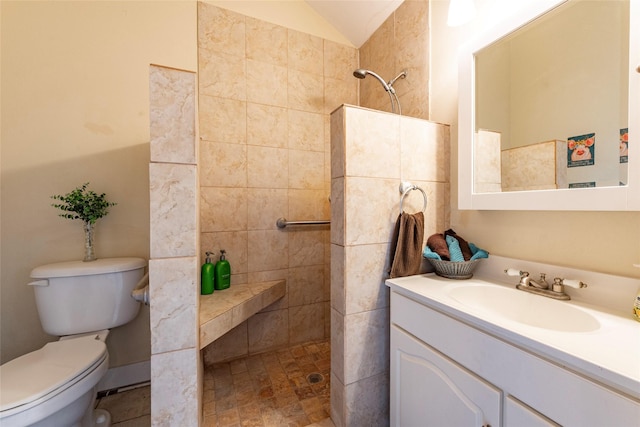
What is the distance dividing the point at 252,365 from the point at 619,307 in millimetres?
1855

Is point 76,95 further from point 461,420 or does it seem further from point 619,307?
point 619,307

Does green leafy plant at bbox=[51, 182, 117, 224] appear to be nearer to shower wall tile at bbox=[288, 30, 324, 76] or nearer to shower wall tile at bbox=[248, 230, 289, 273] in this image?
shower wall tile at bbox=[248, 230, 289, 273]

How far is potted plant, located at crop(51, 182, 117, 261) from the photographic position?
1.36 metres

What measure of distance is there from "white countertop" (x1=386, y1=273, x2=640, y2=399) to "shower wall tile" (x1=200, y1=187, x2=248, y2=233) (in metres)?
1.31

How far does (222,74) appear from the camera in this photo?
5.55 ft

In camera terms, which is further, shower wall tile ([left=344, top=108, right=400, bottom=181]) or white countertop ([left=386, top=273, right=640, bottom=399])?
shower wall tile ([left=344, top=108, right=400, bottom=181])

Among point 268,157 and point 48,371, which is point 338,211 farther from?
point 48,371

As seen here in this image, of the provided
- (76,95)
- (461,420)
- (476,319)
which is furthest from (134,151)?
(461,420)

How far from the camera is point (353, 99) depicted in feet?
6.99

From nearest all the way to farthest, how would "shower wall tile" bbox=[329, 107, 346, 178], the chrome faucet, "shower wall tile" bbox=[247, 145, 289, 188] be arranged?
the chrome faucet → "shower wall tile" bbox=[329, 107, 346, 178] → "shower wall tile" bbox=[247, 145, 289, 188]

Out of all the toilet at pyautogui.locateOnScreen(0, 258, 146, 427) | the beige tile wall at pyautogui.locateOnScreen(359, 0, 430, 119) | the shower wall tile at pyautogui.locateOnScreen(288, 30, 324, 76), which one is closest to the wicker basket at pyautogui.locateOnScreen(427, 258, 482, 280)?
the beige tile wall at pyautogui.locateOnScreen(359, 0, 430, 119)

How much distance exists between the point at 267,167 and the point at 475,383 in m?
1.62

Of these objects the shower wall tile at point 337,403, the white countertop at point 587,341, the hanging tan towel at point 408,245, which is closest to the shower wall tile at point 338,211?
the hanging tan towel at point 408,245

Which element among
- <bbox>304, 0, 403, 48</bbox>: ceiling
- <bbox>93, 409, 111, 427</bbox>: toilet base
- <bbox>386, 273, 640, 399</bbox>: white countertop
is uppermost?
<bbox>304, 0, 403, 48</bbox>: ceiling
